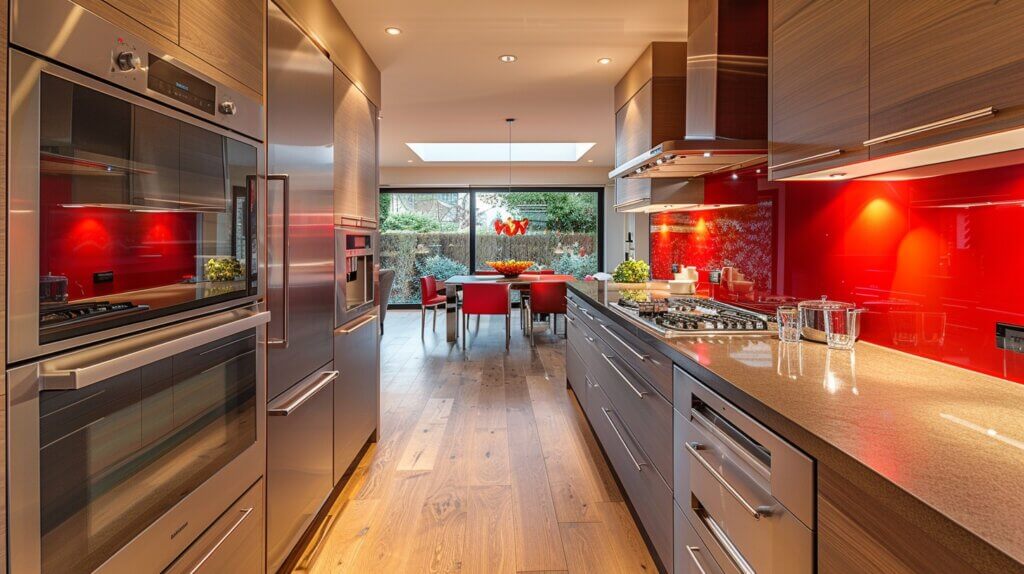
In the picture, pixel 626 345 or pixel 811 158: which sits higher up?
pixel 811 158

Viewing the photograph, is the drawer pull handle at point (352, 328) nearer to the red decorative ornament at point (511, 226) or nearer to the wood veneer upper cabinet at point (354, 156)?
the wood veneer upper cabinet at point (354, 156)

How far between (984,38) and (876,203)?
0.86m

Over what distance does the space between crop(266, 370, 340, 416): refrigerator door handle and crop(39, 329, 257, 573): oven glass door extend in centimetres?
24

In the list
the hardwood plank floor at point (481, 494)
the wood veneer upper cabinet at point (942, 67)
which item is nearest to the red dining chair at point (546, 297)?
the hardwood plank floor at point (481, 494)

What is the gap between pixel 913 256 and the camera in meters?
1.57

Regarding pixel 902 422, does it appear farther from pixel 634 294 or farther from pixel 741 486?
pixel 634 294

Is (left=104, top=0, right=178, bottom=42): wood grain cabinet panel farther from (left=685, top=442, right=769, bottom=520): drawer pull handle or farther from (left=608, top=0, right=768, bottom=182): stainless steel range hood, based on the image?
(left=608, top=0, right=768, bottom=182): stainless steel range hood

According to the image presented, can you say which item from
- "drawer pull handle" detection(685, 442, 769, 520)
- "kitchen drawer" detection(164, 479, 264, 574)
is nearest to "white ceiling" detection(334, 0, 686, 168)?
"drawer pull handle" detection(685, 442, 769, 520)

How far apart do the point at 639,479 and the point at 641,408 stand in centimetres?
30

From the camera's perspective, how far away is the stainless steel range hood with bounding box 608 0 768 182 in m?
2.45

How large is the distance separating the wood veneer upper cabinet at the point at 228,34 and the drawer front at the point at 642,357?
1632mm

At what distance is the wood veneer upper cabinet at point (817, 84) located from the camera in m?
1.34

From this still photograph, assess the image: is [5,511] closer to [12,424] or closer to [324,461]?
[12,424]

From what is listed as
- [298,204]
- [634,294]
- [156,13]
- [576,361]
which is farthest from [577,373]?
[156,13]
